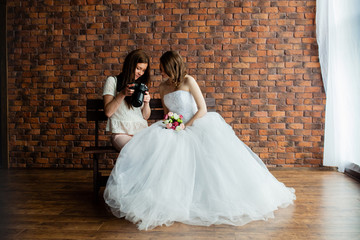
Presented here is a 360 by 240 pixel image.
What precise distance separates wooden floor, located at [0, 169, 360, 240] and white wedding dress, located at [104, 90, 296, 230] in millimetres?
90

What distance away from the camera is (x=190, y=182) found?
2.01 meters

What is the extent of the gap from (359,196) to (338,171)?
3.50 ft

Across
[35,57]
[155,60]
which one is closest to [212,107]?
[155,60]

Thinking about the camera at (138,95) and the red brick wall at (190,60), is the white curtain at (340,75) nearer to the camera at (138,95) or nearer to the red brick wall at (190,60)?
the red brick wall at (190,60)

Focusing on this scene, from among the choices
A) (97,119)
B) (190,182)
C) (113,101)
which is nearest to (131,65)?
(113,101)

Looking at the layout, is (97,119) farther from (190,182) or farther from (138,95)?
(190,182)

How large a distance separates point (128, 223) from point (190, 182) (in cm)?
52

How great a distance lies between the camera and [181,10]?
3627mm

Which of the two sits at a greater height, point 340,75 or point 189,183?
point 340,75

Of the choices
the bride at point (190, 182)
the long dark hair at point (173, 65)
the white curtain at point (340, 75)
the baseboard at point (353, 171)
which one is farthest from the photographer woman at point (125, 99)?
the baseboard at point (353, 171)

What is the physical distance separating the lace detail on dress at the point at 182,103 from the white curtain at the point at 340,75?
191cm

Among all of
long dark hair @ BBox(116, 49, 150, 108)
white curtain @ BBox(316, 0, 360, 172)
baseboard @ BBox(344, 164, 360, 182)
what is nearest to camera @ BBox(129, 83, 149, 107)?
long dark hair @ BBox(116, 49, 150, 108)

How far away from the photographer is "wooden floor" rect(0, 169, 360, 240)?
1765 mm

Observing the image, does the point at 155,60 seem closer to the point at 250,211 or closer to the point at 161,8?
the point at 161,8
